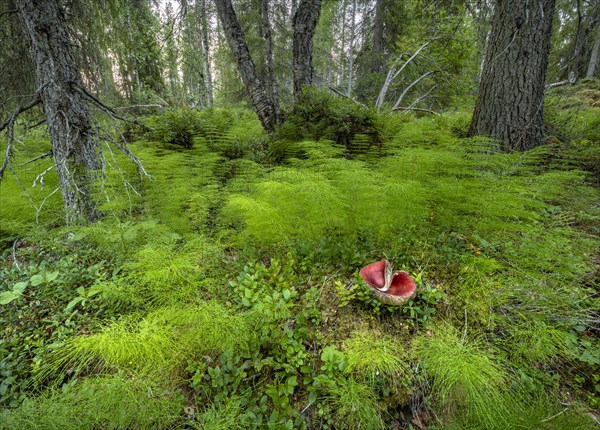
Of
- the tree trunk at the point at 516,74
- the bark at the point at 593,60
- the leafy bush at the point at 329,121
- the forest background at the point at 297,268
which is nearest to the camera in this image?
the forest background at the point at 297,268

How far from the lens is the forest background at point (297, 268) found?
1490 millimetres

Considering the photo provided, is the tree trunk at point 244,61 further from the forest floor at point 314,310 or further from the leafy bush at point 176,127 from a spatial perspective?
the forest floor at point 314,310

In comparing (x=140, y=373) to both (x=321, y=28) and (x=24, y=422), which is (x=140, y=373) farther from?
(x=321, y=28)

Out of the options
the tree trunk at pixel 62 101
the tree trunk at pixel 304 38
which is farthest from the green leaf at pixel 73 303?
the tree trunk at pixel 304 38

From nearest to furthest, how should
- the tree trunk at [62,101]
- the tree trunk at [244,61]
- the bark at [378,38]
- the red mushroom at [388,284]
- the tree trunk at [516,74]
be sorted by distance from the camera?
the red mushroom at [388,284] → the tree trunk at [62,101] → the tree trunk at [516,74] → the tree trunk at [244,61] → the bark at [378,38]

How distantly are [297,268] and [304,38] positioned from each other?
4461mm

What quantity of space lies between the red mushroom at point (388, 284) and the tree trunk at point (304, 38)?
3.82 m

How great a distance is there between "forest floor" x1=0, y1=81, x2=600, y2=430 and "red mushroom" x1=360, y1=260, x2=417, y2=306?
165 millimetres

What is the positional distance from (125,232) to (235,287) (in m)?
1.11

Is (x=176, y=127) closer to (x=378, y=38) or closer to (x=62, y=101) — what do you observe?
(x=62, y=101)

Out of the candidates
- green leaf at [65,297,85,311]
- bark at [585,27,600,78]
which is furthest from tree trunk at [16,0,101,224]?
Answer: bark at [585,27,600,78]

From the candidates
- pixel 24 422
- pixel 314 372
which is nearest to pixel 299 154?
pixel 314 372

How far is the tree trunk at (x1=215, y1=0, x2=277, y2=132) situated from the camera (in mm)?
4285

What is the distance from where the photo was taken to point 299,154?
13.1ft
